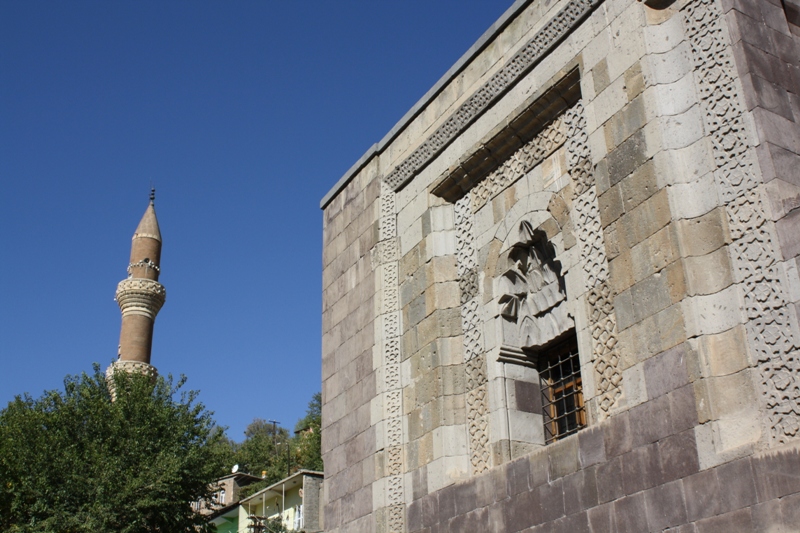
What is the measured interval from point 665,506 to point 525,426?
2.14 meters

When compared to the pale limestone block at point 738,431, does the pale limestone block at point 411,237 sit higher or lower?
higher

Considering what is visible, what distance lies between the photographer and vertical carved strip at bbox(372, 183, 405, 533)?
8508mm

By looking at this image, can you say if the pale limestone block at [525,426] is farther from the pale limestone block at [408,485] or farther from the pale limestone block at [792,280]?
the pale limestone block at [792,280]

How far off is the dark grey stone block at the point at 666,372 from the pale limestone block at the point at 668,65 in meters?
2.10

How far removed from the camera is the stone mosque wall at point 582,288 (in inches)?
217

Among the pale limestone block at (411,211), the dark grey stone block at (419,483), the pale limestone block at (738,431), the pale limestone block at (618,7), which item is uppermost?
the pale limestone block at (618,7)

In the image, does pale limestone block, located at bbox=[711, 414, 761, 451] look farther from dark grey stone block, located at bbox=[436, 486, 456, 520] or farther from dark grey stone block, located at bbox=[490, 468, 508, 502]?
dark grey stone block, located at bbox=[436, 486, 456, 520]

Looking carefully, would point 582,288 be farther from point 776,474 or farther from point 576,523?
point 776,474

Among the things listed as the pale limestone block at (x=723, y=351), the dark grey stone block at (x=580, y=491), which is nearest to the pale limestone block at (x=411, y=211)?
the dark grey stone block at (x=580, y=491)

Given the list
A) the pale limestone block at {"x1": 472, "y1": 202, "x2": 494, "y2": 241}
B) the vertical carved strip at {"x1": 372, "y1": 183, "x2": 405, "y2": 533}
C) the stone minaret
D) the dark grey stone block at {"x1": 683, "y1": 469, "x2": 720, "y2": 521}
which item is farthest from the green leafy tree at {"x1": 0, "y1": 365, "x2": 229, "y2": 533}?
the dark grey stone block at {"x1": 683, "y1": 469, "x2": 720, "y2": 521}

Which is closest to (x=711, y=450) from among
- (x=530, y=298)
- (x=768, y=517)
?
(x=768, y=517)

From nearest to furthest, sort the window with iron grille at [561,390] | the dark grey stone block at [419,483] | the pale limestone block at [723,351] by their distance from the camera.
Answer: the pale limestone block at [723,351] → the window with iron grille at [561,390] → the dark grey stone block at [419,483]

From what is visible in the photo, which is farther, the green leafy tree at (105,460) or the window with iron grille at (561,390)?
the green leafy tree at (105,460)

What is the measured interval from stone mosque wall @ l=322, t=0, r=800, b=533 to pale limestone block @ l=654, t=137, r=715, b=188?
0.02 metres
